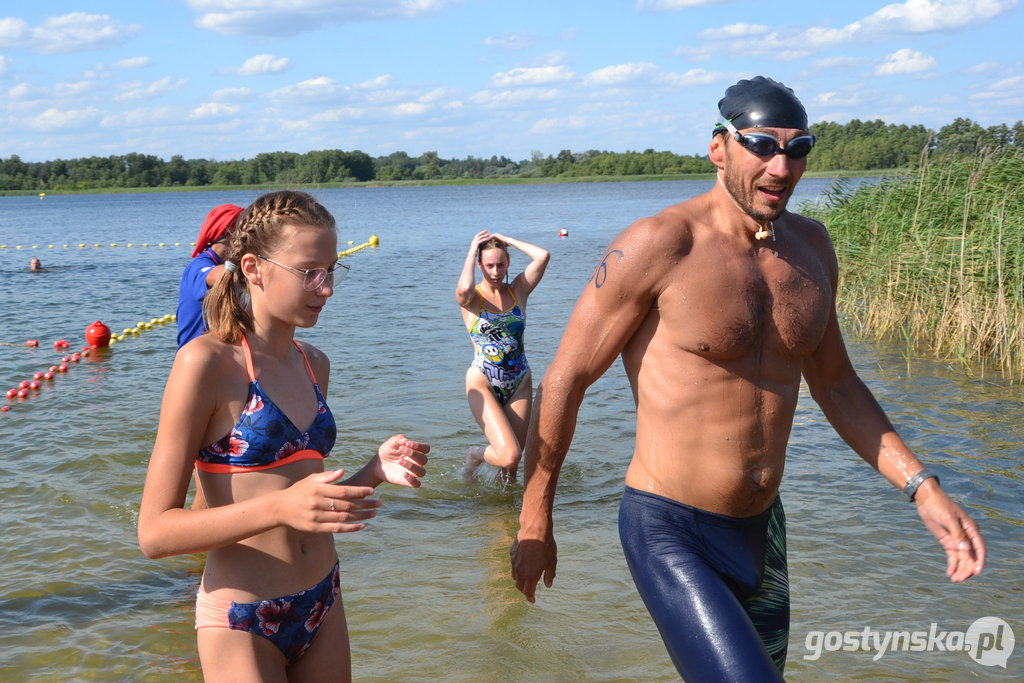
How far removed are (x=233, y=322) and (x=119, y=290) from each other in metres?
24.3

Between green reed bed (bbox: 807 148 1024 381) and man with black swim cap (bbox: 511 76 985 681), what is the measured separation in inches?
339

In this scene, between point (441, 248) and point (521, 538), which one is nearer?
point (521, 538)

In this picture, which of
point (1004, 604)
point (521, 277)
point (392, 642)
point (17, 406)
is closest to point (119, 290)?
point (17, 406)

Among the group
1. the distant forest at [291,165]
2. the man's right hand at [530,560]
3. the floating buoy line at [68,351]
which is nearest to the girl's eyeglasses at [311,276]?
the man's right hand at [530,560]

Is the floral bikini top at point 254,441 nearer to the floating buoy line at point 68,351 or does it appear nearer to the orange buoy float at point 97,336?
the floating buoy line at point 68,351

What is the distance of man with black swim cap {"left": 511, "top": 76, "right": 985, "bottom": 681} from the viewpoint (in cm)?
313

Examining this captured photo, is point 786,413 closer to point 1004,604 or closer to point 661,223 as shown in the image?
point 661,223

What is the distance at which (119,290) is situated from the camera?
25062 millimetres

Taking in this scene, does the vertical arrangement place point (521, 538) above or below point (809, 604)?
above

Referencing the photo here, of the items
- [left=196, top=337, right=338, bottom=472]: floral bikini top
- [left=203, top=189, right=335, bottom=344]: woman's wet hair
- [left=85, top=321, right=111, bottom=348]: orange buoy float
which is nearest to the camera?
[left=196, top=337, right=338, bottom=472]: floral bikini top

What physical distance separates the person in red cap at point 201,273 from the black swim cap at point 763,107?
10.3 ft

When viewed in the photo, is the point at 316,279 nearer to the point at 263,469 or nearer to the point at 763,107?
the point at 263,469

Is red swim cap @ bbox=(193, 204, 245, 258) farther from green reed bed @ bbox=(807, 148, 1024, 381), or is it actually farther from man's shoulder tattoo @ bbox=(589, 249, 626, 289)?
green reed bed @ bbox=(807, 148, 1024, 381)

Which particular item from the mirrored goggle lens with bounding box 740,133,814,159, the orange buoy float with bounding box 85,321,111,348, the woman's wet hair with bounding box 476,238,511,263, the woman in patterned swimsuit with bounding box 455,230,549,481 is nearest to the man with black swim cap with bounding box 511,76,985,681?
the mirrored goggle lens with bounding box 740,133,814,159
